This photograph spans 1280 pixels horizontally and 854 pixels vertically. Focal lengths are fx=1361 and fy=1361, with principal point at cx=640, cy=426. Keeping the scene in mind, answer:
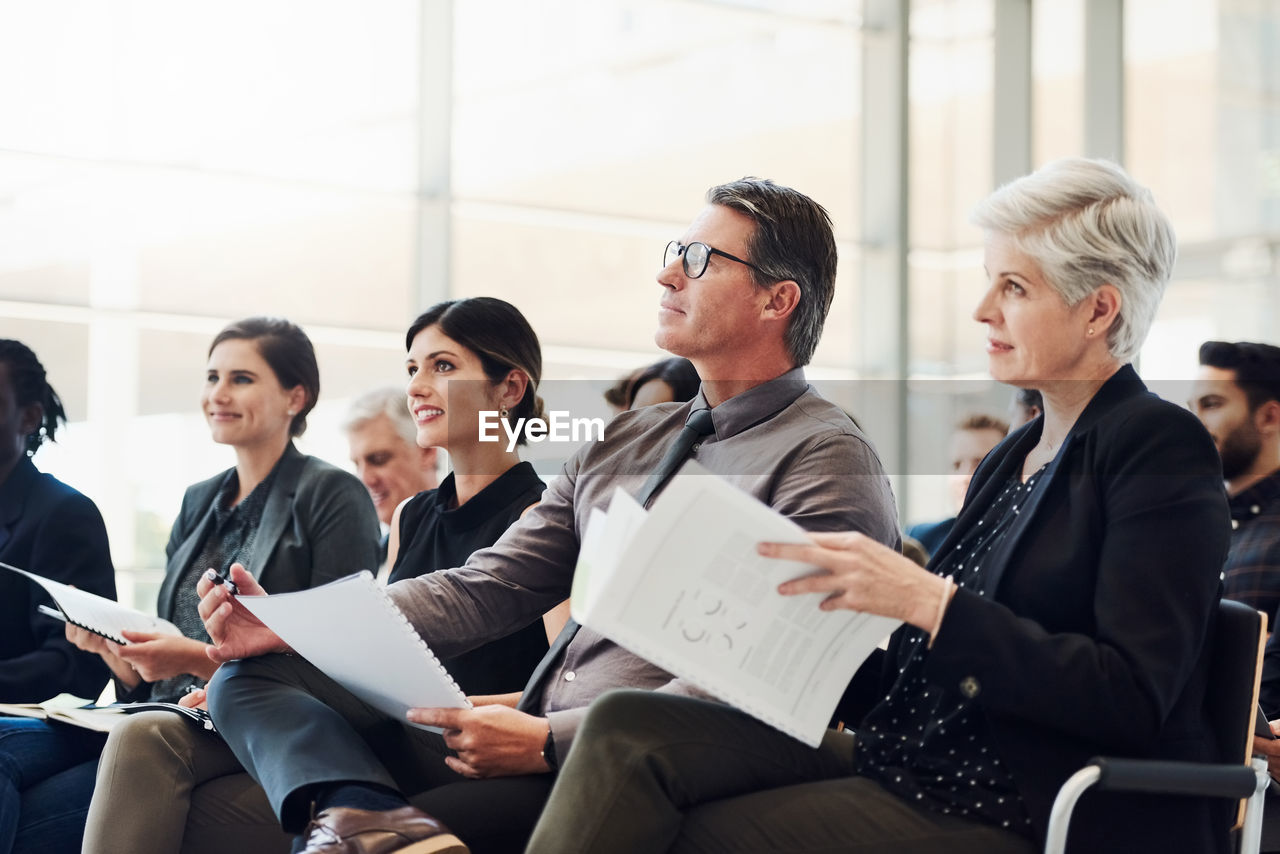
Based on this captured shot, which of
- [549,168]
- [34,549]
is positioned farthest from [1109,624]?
[549,168]

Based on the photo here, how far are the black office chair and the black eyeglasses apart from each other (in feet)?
2.97

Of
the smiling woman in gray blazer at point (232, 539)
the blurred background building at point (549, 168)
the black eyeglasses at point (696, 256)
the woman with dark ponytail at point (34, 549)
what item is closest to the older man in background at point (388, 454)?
the smiling woman in gray blazer at point (232, 539)

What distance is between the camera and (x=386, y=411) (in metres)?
4.46

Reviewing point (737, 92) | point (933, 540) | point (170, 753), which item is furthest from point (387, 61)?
point (170, 753)

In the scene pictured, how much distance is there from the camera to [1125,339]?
1.72m

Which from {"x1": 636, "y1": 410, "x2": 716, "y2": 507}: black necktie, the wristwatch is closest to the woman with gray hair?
the wristwatch

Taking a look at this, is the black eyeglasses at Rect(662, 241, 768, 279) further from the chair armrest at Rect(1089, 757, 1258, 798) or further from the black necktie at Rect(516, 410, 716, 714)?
the chair armrest at Rect(1089, 757, 1258, 798)

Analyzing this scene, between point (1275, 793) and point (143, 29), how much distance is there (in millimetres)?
5658

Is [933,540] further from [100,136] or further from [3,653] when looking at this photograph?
[100,136]

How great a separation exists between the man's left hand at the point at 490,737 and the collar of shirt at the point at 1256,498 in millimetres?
1940

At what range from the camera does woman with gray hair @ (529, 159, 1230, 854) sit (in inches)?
57.7

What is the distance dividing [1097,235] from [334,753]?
1189mm

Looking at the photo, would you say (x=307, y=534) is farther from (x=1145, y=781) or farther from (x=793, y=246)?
(x=1145, y=781)

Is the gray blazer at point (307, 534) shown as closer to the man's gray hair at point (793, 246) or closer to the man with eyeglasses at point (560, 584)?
the man with eyeglasses at point (560, 584)
